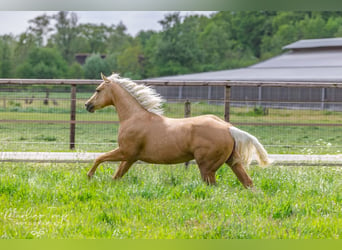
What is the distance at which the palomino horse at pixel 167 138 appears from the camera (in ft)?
24.6

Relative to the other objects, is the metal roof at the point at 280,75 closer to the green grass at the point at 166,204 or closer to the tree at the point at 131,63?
the tree at the point at 131,63

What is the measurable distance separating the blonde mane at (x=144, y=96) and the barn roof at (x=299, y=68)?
2483 centimetres

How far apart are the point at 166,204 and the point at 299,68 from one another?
116ft

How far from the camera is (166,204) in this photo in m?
6.52

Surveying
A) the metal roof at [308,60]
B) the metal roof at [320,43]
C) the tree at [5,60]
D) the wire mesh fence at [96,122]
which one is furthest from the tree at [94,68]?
the wire mesh fence at [96,122]

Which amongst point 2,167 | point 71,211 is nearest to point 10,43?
point 2,167

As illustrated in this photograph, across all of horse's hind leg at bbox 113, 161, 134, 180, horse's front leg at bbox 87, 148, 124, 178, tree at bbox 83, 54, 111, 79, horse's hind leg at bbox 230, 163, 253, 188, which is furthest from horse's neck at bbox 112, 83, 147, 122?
tree at bbox 83, 54, 111, 79

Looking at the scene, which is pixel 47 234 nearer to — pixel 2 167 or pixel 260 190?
pixel 260 190

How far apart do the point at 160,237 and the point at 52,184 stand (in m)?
2.75

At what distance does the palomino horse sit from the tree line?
3372cm

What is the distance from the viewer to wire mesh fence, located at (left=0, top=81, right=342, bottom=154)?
10.4m

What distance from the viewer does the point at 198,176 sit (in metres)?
8.14

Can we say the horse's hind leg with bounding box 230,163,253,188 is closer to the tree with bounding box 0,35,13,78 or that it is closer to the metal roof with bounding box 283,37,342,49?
the tree with bounding box 0,35,13,78

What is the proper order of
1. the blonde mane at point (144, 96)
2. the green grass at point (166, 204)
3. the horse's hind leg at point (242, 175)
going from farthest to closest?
the blonde mane at point (144, 96) < the horse's hind leg at point (242, 175) < the green grass at point (166, 204)
